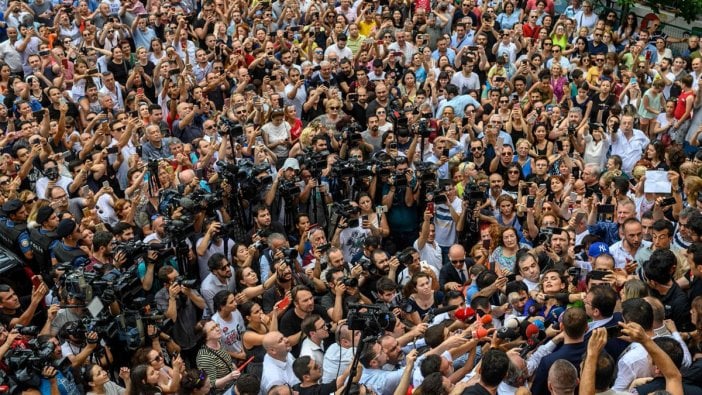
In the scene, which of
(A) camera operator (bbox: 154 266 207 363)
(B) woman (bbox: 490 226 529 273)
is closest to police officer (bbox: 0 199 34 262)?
(A) camera operator (bbox: 154 266 207 363)

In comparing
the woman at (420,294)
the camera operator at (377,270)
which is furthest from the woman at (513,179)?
the woman at (420,294)

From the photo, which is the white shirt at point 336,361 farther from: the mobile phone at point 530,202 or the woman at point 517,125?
the woman at point 517,125

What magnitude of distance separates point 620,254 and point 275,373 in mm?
3126

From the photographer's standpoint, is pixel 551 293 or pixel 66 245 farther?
pixel 66 245

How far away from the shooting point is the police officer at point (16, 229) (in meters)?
7.98

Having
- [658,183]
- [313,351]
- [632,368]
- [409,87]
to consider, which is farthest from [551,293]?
[409,87]

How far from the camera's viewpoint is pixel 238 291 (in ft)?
25.5

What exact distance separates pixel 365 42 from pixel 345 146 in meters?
3.43

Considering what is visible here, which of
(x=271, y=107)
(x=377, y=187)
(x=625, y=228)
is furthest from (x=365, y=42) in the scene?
(x=625, y=228)

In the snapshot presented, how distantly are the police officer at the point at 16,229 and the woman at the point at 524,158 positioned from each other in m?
5.08

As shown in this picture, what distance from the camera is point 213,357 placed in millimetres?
6668

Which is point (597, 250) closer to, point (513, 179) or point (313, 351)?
point (513, 179)

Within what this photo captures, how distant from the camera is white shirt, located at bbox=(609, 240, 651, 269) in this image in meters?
7.43

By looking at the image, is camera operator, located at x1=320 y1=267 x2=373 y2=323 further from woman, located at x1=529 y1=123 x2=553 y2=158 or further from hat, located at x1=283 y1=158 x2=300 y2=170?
woman, located at x1=529 y1=123 x2=553 y2=158
